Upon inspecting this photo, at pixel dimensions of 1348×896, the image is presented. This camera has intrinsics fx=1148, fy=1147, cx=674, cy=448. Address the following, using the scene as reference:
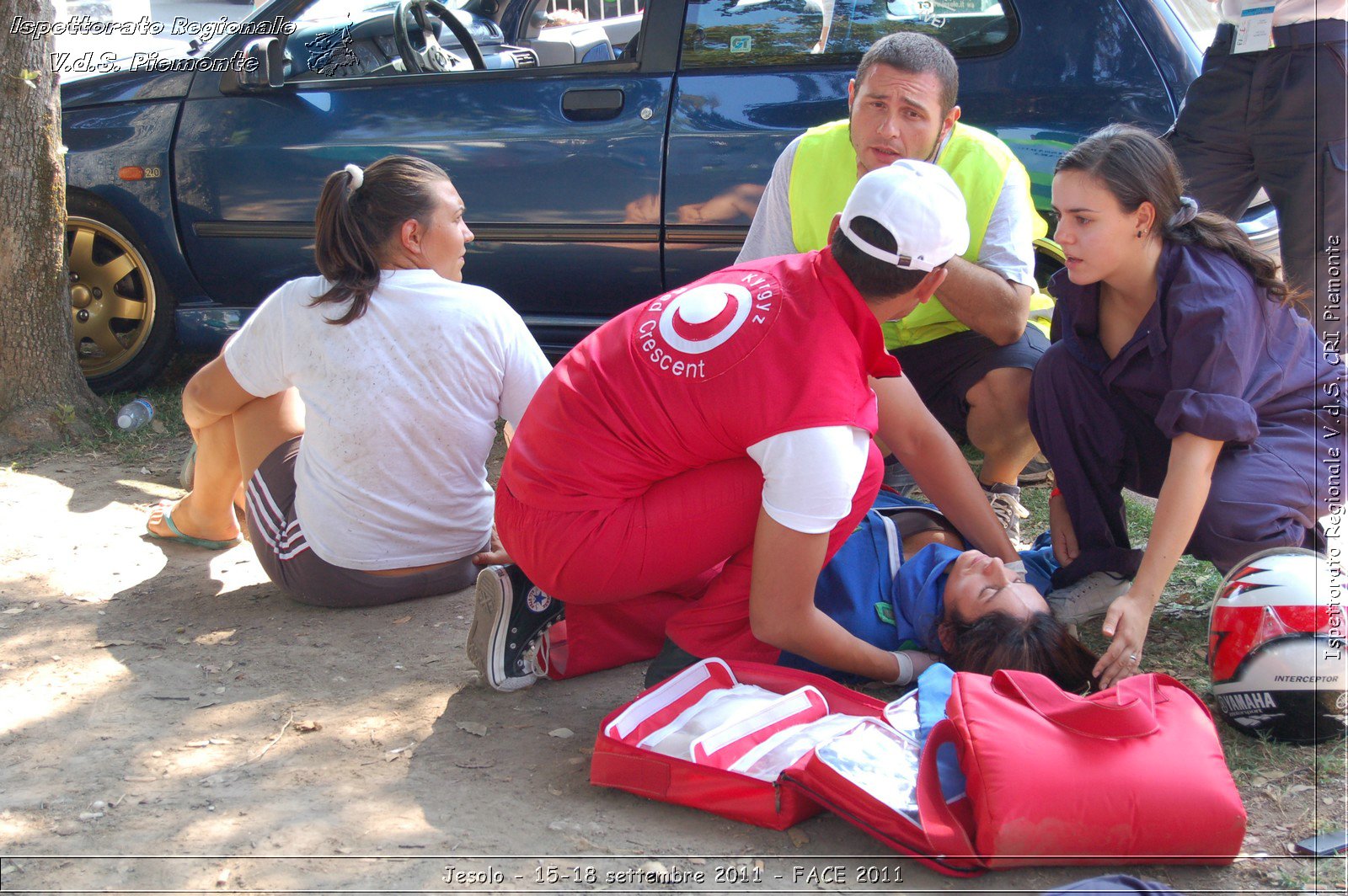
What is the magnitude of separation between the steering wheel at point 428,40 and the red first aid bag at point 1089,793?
12.1 feet

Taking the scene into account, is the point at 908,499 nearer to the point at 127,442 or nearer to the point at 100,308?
the point at 127,442

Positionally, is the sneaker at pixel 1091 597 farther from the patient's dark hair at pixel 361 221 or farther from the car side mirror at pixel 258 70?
the car side mirror at pixel 258 70

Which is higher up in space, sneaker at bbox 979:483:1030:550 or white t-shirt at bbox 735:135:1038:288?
white t-shirt at bbox 735:135:1038:288

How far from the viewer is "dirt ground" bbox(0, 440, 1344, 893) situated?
79.2 inches

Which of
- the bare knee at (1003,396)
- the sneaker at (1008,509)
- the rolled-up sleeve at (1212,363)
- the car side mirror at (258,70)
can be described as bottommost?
the sneaker at (1008,509)

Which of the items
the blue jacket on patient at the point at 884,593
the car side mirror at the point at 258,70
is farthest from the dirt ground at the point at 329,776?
the car side mirror at the point at 258,70

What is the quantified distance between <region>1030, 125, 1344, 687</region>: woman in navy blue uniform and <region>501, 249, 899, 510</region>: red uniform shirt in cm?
75

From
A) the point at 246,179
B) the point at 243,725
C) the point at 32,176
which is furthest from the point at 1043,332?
the point at 32,176

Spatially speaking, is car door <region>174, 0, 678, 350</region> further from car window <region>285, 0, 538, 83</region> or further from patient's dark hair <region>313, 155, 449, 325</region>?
patient's dark hair <region>313, 155, 449, 325</region>

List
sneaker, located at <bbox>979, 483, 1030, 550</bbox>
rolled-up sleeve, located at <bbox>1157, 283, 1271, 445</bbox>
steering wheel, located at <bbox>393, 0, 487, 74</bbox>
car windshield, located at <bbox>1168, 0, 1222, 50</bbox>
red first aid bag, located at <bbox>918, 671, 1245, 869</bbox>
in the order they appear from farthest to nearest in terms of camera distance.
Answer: steering wheel, located at <bbox>393, 0, 487, 74</bbox>
car windshield, located at <bbox>1168, 0, 1222, 50</bbox>
sneaker, located at <bbox>979, 483, 1030, 550</bbox>
rolled-up sleeve, located at <bbox>1157, 283, 1271, 445</bbox>
red first aid bag, located at <bbox>918, 671, 1245, 869</bbox>

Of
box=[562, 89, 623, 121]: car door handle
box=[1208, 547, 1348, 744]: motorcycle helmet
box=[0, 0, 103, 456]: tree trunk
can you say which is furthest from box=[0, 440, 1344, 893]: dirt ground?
box=[562, 89, 623, 121]: car door handle

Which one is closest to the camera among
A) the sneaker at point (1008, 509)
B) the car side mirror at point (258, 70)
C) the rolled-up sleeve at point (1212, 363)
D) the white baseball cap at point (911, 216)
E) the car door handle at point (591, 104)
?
the white baseball cap at point (911, 216)

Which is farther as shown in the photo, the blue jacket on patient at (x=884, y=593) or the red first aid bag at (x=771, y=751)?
the blue jacket on patient at (x=884, y=593)

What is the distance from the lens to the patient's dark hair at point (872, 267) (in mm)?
2203
